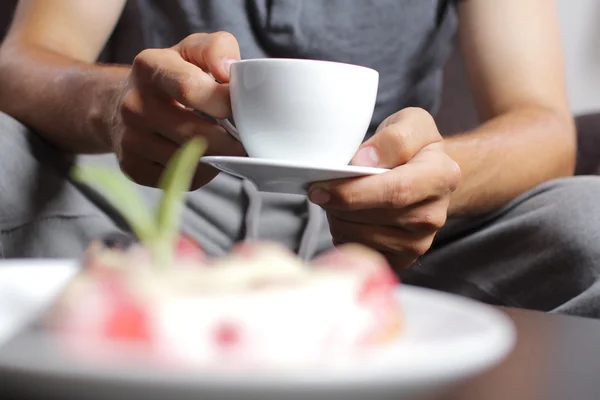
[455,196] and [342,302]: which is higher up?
[342,302]

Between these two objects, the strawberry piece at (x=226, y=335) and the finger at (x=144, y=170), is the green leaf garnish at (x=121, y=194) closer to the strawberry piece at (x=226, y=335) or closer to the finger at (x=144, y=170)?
the strawberry piece at (x=226, y=335)

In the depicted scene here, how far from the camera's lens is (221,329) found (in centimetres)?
25

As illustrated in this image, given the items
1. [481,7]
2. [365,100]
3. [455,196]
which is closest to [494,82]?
[481,7]

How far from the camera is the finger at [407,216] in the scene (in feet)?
2.44

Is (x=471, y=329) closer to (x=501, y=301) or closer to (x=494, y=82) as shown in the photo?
(x=501, y=301)

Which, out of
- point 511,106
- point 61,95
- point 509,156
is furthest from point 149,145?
point 511,106

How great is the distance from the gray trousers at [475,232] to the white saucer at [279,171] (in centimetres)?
40

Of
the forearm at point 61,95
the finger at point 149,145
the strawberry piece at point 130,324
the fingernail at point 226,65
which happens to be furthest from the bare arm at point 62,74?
the strawberry piece at point 130,324

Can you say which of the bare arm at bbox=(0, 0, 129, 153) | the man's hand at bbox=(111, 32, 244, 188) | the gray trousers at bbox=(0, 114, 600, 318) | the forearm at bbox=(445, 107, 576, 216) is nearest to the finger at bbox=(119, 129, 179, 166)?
the man's hand at bbox=(111, 32, 244, 188)

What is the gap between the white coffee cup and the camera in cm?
60

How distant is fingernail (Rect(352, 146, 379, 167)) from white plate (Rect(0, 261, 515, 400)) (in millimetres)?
404

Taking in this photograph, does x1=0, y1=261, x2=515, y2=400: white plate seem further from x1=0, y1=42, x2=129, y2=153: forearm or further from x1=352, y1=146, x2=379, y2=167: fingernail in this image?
x1=0, y1=42, x2=129, y2=153: forearm

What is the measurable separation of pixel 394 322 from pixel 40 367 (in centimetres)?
14

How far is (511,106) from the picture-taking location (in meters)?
1.25
